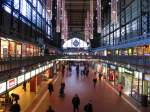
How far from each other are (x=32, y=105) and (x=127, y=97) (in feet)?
36.4

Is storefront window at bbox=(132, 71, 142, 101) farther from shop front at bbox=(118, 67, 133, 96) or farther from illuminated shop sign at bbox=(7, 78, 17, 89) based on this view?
illuminated shop sign at bbox=(7, 78, 17, 89)

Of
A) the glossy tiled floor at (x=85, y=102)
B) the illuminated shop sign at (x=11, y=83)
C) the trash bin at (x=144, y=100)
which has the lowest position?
the glossy tiled floor at (x=85, y=102)

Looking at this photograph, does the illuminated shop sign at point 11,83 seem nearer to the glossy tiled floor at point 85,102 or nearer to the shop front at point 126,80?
the glossy tiled floor at point 85,102

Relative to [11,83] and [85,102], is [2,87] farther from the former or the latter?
[85,102]

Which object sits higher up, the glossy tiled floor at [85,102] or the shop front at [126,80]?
the shop front at [126,80]

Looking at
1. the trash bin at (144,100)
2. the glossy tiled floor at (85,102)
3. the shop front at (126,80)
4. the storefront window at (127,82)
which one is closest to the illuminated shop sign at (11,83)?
the glossy tiled floor at (85,102)

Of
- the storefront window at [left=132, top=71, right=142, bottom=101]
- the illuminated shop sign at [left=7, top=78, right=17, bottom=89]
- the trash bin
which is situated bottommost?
the trash bin

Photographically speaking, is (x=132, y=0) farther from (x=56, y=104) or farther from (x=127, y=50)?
(x=56, y=104)

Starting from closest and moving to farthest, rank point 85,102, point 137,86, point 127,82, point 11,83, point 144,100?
point 11,83 < point 144,100 < point 85,102 < point 137,86 < point 127,82

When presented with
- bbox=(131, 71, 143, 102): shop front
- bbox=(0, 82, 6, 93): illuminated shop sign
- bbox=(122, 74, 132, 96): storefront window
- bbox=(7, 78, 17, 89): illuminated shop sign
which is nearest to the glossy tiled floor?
bbox=(131, 71, 143, 102): shop front

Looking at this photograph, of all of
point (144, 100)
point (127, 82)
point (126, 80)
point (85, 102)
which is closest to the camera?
point (144, 100)

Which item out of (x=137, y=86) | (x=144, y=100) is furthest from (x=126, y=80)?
(x=144, y=100)

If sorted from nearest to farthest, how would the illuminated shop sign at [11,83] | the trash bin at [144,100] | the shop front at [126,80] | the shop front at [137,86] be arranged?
the illuminated shop sign at [11,83] < the trash bin at [144,100] < the shop front at [137,86] < the shop front at [126,80]

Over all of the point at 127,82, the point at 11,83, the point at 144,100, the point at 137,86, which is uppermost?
the point at 11,83
